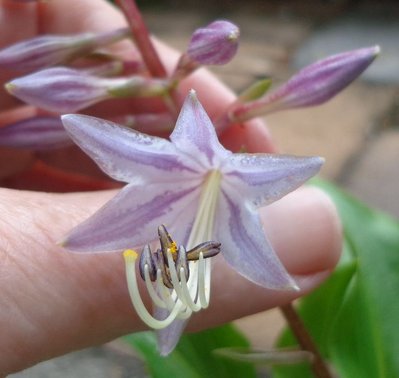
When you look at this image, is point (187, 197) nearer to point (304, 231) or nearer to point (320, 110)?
point (304, 231)

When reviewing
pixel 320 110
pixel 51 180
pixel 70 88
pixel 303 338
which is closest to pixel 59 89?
pixel 70 88

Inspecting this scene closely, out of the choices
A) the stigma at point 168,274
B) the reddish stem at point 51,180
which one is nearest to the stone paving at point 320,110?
the reddish stem at point 51,180

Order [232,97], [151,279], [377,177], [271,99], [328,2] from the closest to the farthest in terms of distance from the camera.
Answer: [151,279], [271,99], [232,97], [377,177], [328,2]

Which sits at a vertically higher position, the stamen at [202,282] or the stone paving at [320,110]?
the stamen at [202,282]

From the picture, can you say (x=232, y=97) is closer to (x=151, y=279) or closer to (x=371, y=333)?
(x=371, y=333)

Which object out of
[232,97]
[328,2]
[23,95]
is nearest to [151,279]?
[23,95]

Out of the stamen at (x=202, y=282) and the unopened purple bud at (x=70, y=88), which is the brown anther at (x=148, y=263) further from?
the unopened purple bud at (x=70, y=88)

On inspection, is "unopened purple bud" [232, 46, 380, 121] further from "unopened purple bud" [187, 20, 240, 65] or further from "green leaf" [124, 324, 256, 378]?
"green leaf" [124, 324, 256, 378]
